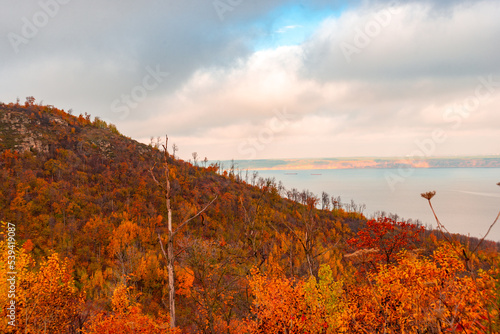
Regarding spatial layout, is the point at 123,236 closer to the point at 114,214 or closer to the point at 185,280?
the point at 114,214

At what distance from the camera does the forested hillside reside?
1262 cm

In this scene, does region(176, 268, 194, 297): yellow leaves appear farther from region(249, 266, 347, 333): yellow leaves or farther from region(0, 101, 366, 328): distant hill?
region(249, 266, 347, 333): yellow leaves

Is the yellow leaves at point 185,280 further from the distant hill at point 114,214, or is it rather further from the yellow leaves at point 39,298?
the yellow leaves at point 39,298

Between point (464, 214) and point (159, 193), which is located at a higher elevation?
point (159, 193)

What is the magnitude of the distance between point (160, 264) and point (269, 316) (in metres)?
42.4

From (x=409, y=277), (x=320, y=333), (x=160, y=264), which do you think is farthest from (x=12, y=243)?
(x=160, y=264)

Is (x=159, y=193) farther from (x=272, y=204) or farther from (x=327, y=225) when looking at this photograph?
(x=327, y=225)

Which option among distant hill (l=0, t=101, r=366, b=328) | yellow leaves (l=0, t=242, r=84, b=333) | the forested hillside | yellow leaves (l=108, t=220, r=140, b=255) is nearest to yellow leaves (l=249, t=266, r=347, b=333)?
the forested hillside

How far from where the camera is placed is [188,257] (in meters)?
19.7

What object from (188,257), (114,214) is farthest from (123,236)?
(188,257)

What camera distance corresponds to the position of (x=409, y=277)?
14.6 meters

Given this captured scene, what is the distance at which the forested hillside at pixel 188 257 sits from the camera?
1262 centimetres

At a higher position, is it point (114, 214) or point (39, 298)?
point (39, 298)

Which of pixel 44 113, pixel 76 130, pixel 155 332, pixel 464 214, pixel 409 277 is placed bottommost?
pixel 464 214
